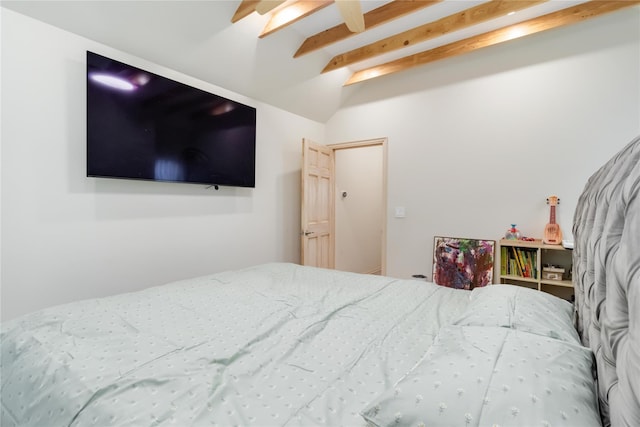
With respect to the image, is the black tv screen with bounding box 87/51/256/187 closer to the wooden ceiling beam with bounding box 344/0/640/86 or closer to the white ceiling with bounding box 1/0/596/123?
the white ceiling with bounding box 1/0/596/123

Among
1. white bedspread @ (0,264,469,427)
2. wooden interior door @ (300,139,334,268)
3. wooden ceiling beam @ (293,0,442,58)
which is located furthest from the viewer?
wooden interior door @ (300,139,334,268)

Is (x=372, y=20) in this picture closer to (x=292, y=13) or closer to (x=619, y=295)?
(x=292, y=13)

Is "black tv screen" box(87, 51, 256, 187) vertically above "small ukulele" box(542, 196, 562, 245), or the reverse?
"black tv screen" box(87, 51, 256, 187)

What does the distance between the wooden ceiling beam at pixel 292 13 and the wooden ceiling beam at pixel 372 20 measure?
52 centimetres

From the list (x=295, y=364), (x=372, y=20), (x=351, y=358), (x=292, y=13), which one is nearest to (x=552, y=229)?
(x=372, y=20)

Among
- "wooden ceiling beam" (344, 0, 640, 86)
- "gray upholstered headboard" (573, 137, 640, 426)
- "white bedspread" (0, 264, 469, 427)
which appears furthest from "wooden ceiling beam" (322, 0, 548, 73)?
"white bedspread" (0, 264, 469, 427)

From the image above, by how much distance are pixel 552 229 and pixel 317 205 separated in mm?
2606

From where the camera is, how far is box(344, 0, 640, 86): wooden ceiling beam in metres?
2.58

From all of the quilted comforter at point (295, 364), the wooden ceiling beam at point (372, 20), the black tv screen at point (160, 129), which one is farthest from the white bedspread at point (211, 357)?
the wooden ceiling beam at point (372, 20)

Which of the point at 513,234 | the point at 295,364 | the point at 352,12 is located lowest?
the point at 295,364

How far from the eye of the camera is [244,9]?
246 centimetres

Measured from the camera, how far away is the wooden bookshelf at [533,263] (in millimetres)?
2831

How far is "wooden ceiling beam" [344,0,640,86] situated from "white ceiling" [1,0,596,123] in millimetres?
62

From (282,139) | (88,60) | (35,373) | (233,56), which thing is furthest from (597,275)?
(282,139)
